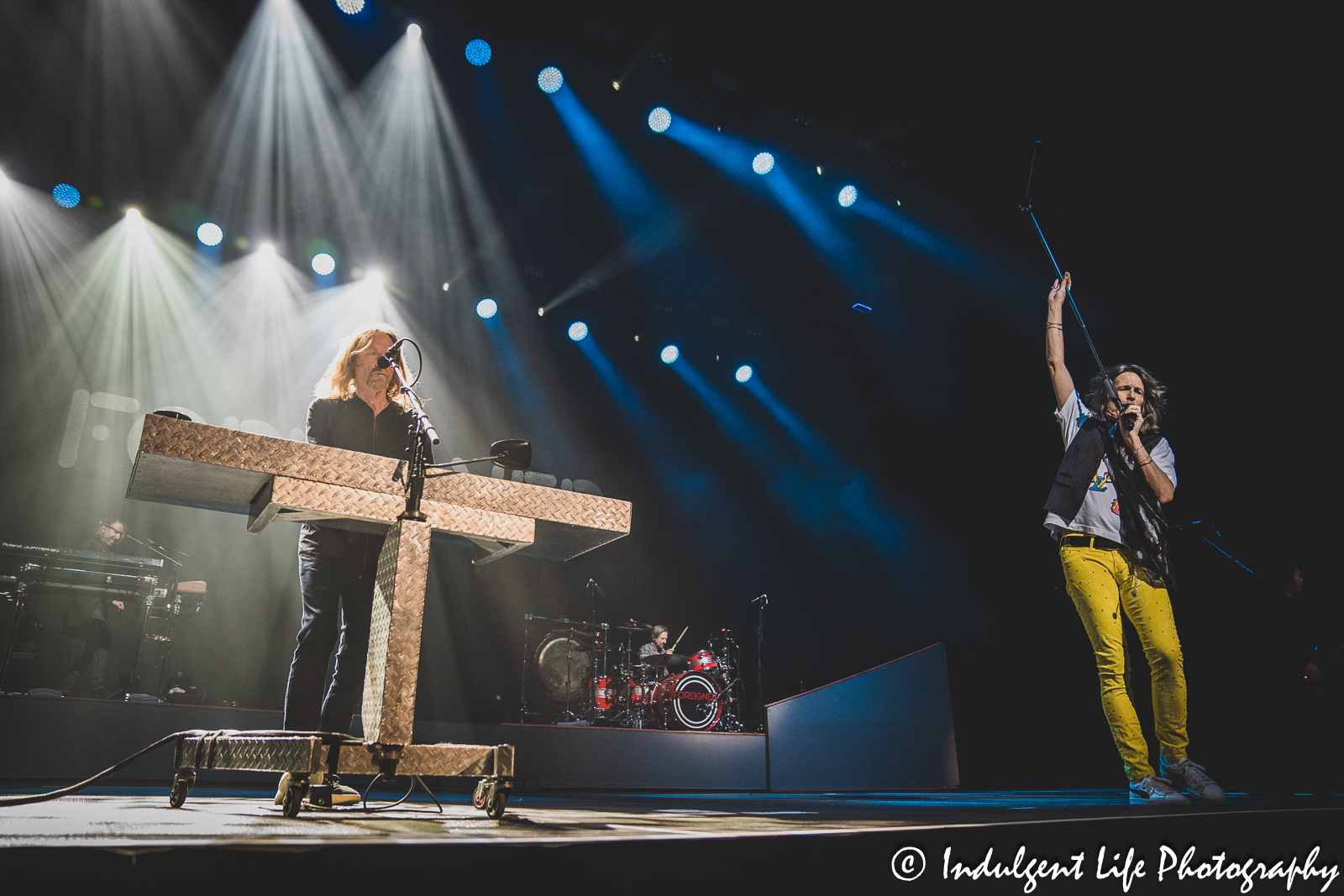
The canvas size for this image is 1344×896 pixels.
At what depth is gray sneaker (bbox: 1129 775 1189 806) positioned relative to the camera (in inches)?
105

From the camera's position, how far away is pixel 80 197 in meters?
6.64

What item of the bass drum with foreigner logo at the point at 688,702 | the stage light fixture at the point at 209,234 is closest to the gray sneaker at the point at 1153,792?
the bass drum with foreigner logo at the point at 688,702

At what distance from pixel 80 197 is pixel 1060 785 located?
9317 millimetres

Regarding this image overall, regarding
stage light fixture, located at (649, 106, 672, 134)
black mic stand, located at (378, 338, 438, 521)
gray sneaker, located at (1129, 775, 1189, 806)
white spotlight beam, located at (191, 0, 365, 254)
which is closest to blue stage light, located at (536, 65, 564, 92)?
stage light fixture, located at (649, 106, 672, 134)

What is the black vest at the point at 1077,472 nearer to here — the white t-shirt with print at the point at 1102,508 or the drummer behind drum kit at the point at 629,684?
the white t-shirt with print at the point at 1102,508

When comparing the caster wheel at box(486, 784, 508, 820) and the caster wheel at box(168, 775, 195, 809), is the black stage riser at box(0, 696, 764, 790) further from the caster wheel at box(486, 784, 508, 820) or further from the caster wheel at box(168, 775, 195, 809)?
the caster wheel at box(486, 784, 508, 820)

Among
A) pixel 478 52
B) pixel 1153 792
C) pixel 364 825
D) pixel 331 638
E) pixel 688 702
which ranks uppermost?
pixel 478 52

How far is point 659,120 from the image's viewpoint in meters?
6.04

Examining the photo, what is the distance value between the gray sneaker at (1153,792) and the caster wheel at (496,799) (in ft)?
7.42

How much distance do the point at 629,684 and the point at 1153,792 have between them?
5655 mm

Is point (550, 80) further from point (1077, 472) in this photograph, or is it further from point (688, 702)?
point (688, 702)

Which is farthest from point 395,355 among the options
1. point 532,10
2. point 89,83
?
point 89,83

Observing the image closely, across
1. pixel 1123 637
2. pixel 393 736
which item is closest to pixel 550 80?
pixel 1123 637

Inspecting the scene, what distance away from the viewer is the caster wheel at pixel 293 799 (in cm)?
152
